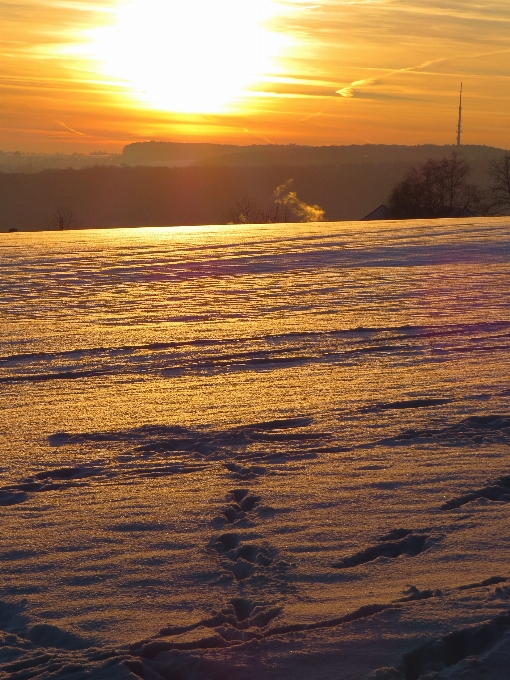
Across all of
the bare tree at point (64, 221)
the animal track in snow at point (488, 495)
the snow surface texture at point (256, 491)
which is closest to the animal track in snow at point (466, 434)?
the snow surface texture at point (256, 491)

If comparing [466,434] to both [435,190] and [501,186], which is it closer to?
[501,186]

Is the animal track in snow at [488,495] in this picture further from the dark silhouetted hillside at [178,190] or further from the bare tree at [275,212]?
the dark silhouetted hillside at [178,190]

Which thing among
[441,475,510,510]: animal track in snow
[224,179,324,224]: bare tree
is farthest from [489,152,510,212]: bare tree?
[441,475,510,510]: animal track in snow

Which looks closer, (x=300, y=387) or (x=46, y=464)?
(x=46, y=464)

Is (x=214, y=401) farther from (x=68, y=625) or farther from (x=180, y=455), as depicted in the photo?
(x=68, y=625)

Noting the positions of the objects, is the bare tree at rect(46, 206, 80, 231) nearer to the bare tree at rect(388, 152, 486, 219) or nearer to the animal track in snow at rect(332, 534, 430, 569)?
the bare tree at rect(388, 152, 486, 219)

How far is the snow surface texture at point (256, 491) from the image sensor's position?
6.41 ft

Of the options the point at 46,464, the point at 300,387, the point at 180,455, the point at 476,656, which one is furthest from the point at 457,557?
the point at 300,387

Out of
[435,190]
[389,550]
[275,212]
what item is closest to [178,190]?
[435,190]

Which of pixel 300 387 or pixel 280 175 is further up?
pixel 280 175

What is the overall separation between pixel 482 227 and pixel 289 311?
25.9 feet

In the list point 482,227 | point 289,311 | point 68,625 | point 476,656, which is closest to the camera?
point 476,656

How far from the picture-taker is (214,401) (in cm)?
384

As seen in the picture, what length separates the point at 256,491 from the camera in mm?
2793
